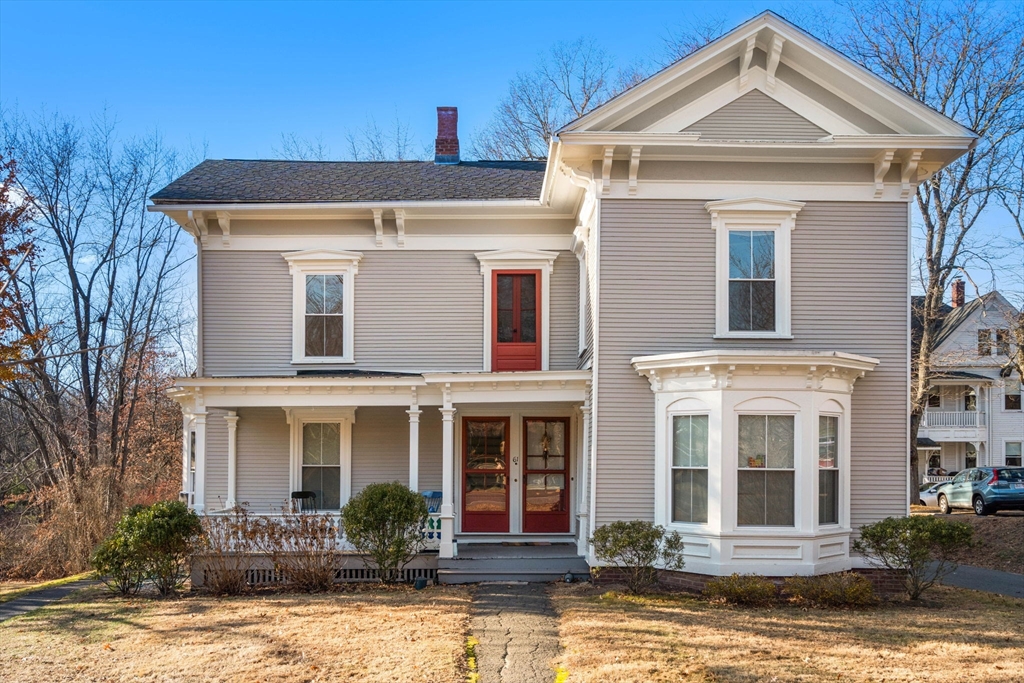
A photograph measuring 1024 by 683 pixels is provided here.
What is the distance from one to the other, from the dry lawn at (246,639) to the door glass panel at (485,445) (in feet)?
11.9

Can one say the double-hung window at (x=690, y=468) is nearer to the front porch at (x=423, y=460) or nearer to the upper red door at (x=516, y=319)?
the front porch at (x=423, y=460)

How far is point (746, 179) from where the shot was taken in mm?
13742

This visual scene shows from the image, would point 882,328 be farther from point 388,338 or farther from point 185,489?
point 185,489

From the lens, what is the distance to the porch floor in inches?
544

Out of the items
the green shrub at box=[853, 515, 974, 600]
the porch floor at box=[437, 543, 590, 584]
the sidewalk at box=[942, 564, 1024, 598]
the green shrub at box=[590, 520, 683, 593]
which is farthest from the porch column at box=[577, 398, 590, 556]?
the sidewalk at box=[942, 564, 1024, 598]

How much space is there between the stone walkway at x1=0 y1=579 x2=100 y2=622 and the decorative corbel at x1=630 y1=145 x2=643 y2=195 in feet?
34.2

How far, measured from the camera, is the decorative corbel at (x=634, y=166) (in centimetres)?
1324

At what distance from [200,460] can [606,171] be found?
311 inches

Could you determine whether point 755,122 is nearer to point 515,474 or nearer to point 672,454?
point 672,454

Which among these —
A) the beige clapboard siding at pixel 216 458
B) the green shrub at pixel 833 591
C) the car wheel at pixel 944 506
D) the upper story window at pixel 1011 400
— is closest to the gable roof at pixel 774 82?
the green shrub at pixel 833 591

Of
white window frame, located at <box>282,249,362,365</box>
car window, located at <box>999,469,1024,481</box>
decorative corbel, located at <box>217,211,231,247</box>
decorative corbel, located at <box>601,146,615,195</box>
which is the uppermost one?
decorative corbel, located at <box>601,146,615,195</box>

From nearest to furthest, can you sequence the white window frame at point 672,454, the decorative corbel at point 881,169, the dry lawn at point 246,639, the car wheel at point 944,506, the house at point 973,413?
the dry lawn at point 246,639, the white window frame at point 672,454, the decorative corbel at point 881,169, the car wheel at point 944,506, the house at point 973,413

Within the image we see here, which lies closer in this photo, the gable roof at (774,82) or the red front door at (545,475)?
the gable roof at (774,82)

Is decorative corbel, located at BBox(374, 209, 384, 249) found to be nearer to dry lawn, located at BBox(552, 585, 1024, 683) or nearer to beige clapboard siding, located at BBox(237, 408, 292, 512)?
beige clapboard siding, located at BBox(237, 408, 292, 512)
